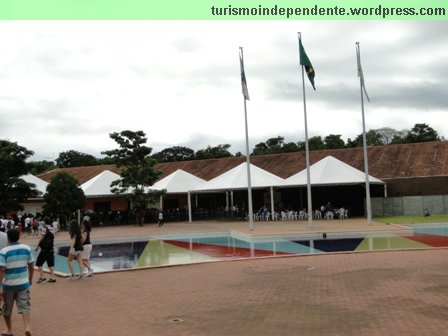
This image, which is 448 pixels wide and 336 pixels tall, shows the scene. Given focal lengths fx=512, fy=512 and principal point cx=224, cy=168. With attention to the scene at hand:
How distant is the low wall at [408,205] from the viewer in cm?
3119

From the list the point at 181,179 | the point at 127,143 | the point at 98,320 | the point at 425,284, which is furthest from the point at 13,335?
the point at 181,179

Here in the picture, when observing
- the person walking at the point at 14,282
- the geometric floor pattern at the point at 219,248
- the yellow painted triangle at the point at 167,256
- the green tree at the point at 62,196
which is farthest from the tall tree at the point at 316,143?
the person walking at the point at 14,282

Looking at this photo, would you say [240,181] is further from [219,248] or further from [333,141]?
[333,141]

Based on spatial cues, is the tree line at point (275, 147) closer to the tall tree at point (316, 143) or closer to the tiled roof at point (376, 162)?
the tall tree at point (316, 143)

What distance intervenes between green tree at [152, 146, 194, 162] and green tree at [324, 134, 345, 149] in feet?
67.3

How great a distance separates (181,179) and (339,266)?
2607cm

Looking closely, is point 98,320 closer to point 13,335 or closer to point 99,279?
point 13,335

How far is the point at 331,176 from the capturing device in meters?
31.7

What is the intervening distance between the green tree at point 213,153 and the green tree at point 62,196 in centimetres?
3402

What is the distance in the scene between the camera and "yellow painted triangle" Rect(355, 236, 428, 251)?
16.5 m

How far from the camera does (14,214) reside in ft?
106

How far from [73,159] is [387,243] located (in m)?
72.5

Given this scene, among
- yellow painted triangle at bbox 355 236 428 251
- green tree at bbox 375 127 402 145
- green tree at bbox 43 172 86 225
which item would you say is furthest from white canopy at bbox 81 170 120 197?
green tree at bbox 375 127 402 145

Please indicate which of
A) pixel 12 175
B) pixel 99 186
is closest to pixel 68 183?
pixel 12 175
